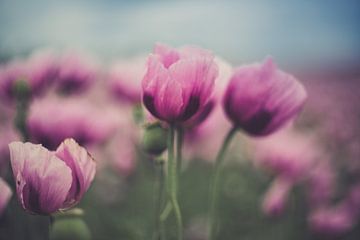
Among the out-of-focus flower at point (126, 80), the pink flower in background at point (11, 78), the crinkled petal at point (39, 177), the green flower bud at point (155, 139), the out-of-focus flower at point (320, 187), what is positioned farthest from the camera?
the out-of-focus flower at point (320, 187)

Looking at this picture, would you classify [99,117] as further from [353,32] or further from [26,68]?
[353,32]

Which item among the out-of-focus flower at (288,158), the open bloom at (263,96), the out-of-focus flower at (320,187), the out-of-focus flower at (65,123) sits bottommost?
the out-of-focus flower at (320,187)

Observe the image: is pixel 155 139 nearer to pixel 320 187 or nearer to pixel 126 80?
pixel 126 80

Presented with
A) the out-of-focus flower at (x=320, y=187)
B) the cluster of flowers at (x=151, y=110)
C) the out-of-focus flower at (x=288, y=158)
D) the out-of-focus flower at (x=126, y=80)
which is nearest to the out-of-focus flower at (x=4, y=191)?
the cluster of flowers at (x=151, y=110)

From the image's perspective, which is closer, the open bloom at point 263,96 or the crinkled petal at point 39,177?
the crinkled petal at point 39,177

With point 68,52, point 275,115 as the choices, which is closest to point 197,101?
point 275,115

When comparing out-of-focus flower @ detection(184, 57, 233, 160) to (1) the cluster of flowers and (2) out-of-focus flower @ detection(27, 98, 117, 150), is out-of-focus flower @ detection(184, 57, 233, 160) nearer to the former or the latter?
(1) the cluster of flowers

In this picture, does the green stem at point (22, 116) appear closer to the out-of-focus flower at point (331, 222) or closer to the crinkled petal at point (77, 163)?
the crinkled petal at point (77, 163)
